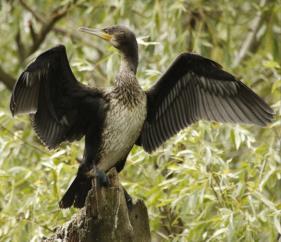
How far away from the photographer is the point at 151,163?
593cm

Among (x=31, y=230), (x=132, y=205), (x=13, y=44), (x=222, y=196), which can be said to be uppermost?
(x=132, y=205)

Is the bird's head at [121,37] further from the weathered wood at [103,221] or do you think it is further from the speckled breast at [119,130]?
the weathered wood at [103,221]

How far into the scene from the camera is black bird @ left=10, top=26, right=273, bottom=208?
504cm

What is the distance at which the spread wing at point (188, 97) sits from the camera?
5270mm

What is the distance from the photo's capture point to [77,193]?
5090 mm

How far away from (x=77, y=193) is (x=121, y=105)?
57cm

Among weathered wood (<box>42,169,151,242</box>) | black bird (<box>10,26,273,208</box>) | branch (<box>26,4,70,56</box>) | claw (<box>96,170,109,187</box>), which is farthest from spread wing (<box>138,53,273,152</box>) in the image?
branch (<box>26,4,70,56</box>)

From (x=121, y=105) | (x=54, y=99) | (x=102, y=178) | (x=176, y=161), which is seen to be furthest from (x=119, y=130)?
(x=176, y=161)

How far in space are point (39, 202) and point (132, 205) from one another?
3.87 feet

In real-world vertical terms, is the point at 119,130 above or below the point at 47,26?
above

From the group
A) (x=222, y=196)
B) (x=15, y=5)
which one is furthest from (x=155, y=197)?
(x=15, y=5)

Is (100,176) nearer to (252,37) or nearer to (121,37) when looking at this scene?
(121,37)

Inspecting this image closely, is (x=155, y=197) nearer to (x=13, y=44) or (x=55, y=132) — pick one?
(x=55, y=132)

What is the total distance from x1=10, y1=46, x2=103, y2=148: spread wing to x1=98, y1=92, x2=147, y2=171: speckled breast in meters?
0.11
